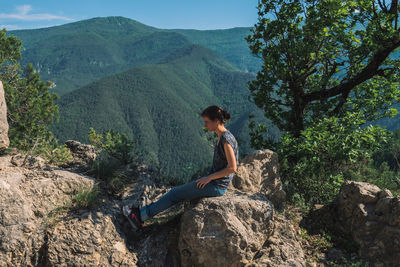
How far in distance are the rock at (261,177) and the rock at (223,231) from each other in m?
0.90

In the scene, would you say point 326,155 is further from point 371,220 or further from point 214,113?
point 214,113

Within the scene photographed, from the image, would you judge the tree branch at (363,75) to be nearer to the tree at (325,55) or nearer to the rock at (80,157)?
the tree at (325,55)

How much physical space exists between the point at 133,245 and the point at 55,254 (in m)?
1.17

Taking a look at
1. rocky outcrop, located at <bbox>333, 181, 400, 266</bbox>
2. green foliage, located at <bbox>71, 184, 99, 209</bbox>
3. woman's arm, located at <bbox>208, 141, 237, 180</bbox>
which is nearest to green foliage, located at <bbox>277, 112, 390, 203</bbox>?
rocky outcrop, located at <bbox>333, 181, 400, 266</bbox>

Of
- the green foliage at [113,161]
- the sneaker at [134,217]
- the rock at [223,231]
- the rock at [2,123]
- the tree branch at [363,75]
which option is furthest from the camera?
the tree branch at [363,75]

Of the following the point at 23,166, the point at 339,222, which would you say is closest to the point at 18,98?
the point at 23,166

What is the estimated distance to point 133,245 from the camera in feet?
15.5

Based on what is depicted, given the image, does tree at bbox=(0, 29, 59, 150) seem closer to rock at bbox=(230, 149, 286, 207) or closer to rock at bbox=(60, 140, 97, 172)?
rock at bbox=(60, 140, 97, 172)

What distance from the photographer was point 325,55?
24.7 feet

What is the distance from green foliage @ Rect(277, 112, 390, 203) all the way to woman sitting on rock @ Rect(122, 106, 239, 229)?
2177 mm

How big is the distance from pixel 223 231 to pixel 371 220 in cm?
268

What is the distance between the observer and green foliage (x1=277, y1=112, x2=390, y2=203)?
603 centimetres

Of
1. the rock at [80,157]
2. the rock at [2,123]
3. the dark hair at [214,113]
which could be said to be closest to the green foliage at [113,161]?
the rock at [80,157]

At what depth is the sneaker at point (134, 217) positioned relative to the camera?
4801 mm
